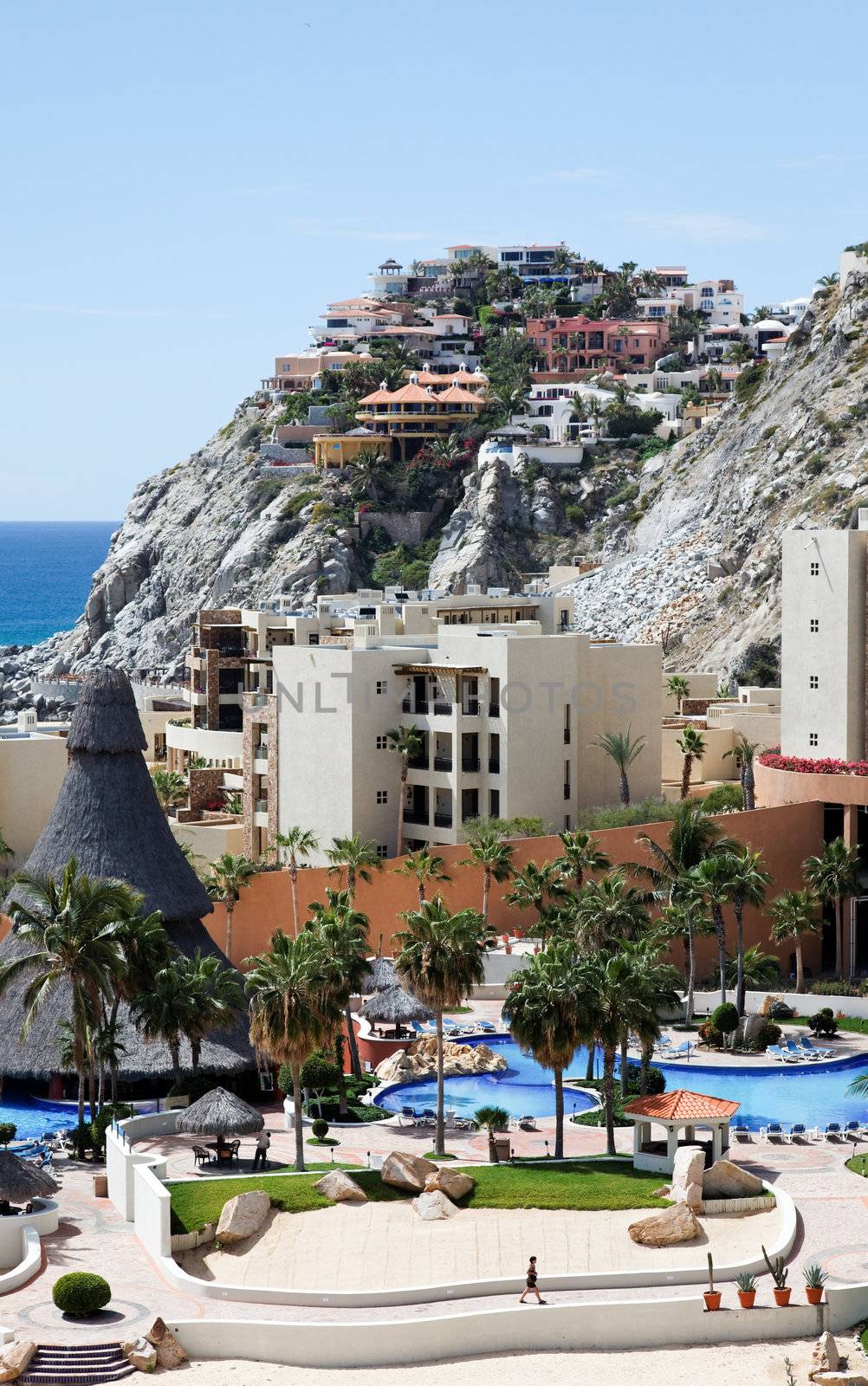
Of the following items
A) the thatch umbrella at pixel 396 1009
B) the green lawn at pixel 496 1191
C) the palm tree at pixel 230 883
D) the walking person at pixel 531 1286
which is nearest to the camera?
the walking person at pixel 531 1286

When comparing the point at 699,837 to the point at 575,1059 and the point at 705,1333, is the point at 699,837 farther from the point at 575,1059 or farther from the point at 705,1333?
the point at 705,1333

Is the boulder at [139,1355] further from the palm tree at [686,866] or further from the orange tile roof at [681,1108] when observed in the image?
the palm tree at [686,866]

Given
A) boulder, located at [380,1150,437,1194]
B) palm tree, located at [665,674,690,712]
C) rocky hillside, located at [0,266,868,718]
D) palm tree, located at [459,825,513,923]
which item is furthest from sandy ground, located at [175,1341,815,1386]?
rocky hillside, located at [0,266,868,718]

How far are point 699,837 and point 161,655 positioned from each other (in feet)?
345

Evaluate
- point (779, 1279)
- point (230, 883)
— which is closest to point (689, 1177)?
point (779, 1279)

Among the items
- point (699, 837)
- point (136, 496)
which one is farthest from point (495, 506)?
point (699, 837)

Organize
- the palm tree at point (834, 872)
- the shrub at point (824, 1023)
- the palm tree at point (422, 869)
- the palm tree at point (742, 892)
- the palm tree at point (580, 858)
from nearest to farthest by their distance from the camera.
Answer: the shrub at point (824, 1023), the palm tree at point (742, 892), the palm tree at point (580, 858), the palm tree at point (422, 869), the palm tree at point (834, 872)

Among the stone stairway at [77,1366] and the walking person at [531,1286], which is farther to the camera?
the walking person at [531,1286]

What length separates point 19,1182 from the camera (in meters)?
37.9

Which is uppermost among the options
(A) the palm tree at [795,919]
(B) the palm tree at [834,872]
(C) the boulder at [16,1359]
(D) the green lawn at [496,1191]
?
(B) the palm tree at [834,872]

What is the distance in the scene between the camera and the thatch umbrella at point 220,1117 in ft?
136

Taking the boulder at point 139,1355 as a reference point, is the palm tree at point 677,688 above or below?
above

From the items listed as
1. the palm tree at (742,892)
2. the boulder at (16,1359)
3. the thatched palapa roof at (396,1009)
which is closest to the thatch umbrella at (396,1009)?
the thatched palapa roof at (396,1009)

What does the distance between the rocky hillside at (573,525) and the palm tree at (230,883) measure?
177ft
